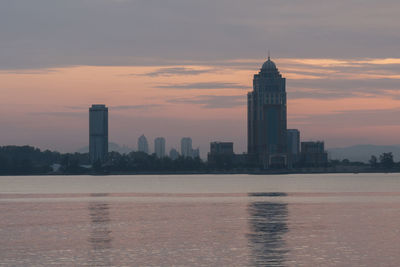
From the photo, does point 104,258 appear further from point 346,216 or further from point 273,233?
point 346,216

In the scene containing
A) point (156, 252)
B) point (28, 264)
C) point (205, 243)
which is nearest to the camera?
point (28, 264)

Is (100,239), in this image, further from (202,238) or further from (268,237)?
(268,237)

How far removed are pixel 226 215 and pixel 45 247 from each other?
148ft

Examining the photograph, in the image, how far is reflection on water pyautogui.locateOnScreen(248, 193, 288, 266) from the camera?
6400cm

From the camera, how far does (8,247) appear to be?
2864 inches

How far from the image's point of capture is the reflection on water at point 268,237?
64.0 meters

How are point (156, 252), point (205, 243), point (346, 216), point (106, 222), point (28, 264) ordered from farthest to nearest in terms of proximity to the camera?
point (346, 216)
point (106, 222)
point (205, 243)
point (156, 252)
point (28, 264)

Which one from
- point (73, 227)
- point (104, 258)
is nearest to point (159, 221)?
point (73, 227)

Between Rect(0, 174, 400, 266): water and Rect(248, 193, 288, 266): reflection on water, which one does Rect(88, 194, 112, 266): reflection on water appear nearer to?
Rect(0, 174, 400, 266): water

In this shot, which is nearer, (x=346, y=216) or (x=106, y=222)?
(x=106, y=222)

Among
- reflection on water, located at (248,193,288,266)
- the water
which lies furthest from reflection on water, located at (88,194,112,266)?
reflection on water, located at (248,193,288,266)

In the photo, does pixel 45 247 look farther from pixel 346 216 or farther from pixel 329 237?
pixel 346 216

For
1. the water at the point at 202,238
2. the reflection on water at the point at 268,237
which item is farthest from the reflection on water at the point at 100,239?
the reflection on water at the point at 268,237

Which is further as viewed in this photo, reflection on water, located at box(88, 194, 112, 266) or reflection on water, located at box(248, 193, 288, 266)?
reflection on water, located at box(88, 194, 112, 266)
